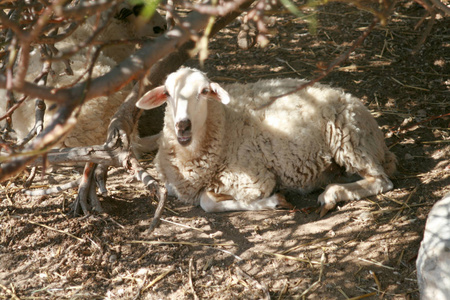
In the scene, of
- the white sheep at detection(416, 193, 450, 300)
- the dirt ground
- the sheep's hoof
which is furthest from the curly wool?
the white sheep at detection(416, 193, 450, 300)

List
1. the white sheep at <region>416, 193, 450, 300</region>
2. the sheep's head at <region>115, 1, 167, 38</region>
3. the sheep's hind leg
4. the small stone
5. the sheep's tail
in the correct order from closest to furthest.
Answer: the white sheep at <region>416, 193, 450, 300</region>
the sheep's hind leg
the sheep's tail
the small stone
the sheep's head at <region>115, 1, 167, 38</region>

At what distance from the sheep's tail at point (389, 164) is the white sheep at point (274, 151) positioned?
0.03 ft

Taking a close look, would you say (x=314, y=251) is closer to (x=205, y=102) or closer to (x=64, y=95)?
(x=205, y=102)

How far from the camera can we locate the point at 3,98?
4535mm

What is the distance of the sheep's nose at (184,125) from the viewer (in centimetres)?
350

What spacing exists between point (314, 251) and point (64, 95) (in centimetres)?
243

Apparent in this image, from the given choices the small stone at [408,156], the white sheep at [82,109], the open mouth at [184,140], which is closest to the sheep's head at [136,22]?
the white sheep at [82,109]

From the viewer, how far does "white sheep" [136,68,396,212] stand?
3.91 meters

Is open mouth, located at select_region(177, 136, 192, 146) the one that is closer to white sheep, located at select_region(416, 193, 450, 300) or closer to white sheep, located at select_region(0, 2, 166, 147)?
white sheep, located at select_region(0, 2, 166, 147)

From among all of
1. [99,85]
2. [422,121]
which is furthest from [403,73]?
[99,85]

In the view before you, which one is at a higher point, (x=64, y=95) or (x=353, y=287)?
(x=64, y=95)

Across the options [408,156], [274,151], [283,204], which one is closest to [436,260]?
[283,204]

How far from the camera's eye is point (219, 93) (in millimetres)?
3619

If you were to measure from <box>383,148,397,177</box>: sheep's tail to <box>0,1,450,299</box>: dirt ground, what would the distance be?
88 millimetres
